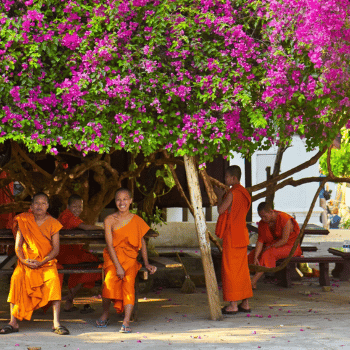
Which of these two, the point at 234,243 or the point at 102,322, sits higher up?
the point at 234,243

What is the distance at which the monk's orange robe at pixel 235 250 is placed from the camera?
6637 mm

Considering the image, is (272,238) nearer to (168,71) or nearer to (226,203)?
(226,203)

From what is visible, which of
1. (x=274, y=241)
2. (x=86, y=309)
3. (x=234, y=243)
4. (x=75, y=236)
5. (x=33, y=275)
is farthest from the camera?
(x=274, y=241)

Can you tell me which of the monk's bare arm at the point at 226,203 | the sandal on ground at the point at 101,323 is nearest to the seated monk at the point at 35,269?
the sandal on ground at the point at 101,323

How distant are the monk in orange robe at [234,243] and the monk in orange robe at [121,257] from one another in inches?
43.4

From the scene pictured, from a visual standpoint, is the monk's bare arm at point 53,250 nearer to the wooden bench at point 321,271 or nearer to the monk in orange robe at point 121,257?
the monk in orange robe at point 121,257

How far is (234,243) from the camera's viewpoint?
665 centimetres

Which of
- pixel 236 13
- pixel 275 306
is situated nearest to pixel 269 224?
pixel 275 306

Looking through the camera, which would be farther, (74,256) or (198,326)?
(74,256)

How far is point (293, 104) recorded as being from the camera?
5887 mm

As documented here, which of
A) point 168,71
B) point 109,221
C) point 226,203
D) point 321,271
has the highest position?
point 168,71

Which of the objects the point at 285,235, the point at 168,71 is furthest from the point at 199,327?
the point at 285,235

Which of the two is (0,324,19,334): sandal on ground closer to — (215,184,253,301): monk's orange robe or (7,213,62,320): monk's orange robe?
(7,213,62,320): monk's orange robe

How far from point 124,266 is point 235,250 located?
138 cm
